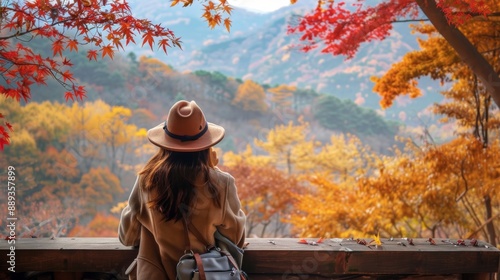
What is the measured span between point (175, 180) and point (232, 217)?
0.24m

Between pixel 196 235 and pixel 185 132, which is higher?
pixel 185 132

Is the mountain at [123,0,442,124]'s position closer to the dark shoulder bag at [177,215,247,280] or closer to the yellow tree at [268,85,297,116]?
the yellow tree at [268,85,297,116]

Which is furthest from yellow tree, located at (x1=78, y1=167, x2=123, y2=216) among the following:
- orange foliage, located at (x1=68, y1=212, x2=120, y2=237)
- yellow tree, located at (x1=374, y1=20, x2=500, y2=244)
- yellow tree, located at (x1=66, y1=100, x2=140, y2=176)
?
yellow tree, located at (x1=374, y1=20, x2=500, y2=244)

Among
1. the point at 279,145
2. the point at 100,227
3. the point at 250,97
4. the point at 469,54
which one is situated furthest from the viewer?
the point at 250,97

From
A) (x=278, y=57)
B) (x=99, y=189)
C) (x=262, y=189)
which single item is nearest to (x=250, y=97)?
(x=278, y=57)

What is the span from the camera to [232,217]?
5.12 ft

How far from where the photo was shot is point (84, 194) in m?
17.0

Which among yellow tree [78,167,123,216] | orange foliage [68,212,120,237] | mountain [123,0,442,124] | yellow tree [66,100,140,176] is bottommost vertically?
orange foliage [68,212,120,237]

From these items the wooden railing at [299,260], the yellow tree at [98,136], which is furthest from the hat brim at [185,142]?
the yellow tree at [98,136]

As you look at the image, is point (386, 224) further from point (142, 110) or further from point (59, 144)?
point (142, 110)

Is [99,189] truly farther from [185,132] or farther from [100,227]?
[185,132]

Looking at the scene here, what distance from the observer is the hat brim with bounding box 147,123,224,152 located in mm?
Result: 1470

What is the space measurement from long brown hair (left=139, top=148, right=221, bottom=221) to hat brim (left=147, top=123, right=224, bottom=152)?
0.04m

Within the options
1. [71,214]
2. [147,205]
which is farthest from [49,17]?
[71,214]
